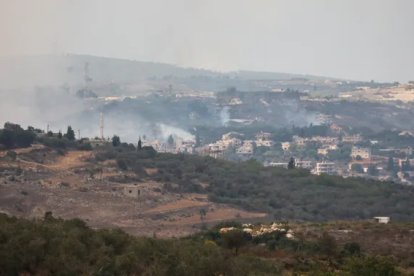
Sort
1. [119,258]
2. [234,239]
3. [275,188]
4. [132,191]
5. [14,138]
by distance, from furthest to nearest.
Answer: [275,188]
[14,138]
[132,191]
[234,239]
[119,258]

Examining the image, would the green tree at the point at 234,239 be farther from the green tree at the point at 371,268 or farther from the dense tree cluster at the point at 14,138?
the dense tree cluster at the point at 14,138

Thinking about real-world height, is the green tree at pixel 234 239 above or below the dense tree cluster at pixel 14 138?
above

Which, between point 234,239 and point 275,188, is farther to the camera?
point 275,188

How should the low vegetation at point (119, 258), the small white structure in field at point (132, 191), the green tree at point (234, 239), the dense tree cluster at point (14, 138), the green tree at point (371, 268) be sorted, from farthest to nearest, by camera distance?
the dense tree cluster at point (14, 138), the small white structure in field at point (132, 191), the green tree at point (234, 239), the green tree at point (371, 268), the low vegetation at point (119, 258)

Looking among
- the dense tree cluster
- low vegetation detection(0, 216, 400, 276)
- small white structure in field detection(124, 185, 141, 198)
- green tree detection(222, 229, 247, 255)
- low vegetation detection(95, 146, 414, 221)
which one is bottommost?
low vegetation detection(95, 146, 414, 221)

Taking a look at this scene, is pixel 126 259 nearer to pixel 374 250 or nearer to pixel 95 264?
pixel 95 264

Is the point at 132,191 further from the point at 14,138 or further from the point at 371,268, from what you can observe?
the point at 371,268

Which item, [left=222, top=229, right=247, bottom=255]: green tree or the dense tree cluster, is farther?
the dense tree cluster

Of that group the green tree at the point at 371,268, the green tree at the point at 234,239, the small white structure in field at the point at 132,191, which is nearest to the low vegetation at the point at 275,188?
the small white structure in field at the point at 132,191

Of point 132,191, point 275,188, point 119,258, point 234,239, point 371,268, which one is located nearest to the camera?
point 119,258

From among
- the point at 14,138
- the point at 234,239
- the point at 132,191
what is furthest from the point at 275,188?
the point at 234,239

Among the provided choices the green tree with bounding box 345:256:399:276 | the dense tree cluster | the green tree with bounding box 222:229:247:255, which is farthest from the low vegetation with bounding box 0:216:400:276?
the dense tree cluster

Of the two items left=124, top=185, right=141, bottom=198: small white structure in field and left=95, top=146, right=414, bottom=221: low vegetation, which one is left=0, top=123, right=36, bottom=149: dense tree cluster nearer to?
left=95, top=146, right=414, bottom=221: low vegetation
